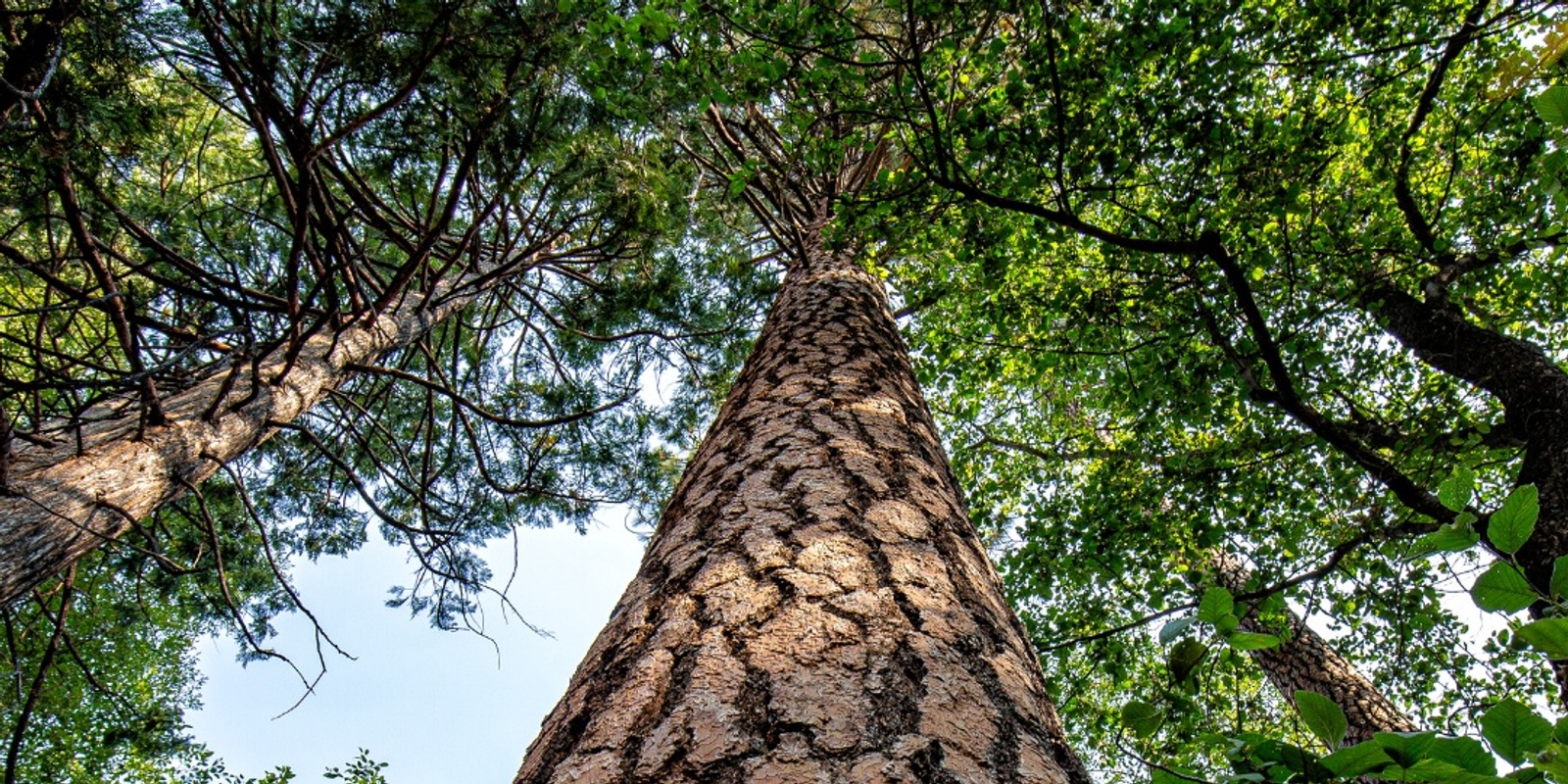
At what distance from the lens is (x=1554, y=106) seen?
99cm

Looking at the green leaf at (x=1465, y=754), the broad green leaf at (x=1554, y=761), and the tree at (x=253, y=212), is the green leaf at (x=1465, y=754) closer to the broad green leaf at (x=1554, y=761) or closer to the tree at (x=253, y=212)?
the broad green leaf at (x=1554, y=761)

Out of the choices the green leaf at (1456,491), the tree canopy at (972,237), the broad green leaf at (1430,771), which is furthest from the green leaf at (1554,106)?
the broad green leaf at (1430,771)

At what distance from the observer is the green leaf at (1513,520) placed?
784 millimetres

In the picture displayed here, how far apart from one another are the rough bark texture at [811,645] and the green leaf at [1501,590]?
0.51m

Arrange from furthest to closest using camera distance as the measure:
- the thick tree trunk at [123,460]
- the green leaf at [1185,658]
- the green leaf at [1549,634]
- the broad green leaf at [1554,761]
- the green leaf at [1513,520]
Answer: the thick tree trunk at [123,460] < the green leaf at [1185,658] < the green leaf at [1513,520] < the green leaf at [1549,634] < the broad green leaf at [1554,761]

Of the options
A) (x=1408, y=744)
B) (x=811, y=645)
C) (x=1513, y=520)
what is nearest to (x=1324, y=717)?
(x=1408, y=744)

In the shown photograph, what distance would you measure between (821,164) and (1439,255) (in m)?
3.22

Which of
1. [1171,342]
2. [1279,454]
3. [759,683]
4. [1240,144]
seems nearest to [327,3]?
[759,683]

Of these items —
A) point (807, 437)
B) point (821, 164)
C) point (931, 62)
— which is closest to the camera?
point (807, 437)

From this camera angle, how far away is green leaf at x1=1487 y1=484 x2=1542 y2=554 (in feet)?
2.57

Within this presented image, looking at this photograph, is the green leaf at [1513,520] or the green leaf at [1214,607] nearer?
the green leaf at [1513,520]

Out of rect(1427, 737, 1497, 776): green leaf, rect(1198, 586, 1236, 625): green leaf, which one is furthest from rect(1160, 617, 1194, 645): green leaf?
rect(1427, 737, 1497, 776): green leaf

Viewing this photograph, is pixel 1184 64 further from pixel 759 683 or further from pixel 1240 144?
pixel 759 683

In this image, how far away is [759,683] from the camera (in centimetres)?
91
